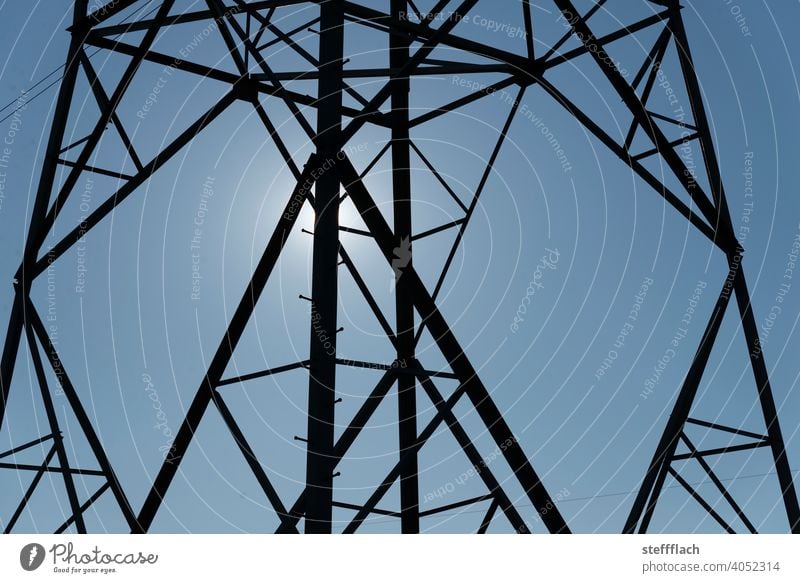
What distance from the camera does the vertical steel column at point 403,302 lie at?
12281 millimetres

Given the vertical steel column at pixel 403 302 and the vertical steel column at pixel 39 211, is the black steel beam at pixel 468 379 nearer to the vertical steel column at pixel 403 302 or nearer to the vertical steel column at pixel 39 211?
the vertical steel column at pixel 403 302

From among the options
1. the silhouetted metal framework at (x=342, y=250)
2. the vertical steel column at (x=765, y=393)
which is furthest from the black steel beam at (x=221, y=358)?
the vertical steel column at (x=765, y=393)

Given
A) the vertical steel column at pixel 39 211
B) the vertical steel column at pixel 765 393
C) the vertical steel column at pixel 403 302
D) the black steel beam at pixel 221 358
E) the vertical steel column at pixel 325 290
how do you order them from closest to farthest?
the vertical steel column at pixel 325 290 < the black steel beam at pixel 221 358 < the vertical steel column at pixel 39 211 < the vertical steel column at pixel 765 393 < the vertical steel column at pixel 403 302

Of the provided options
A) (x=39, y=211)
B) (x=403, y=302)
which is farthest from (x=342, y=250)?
(x=39, y=211)

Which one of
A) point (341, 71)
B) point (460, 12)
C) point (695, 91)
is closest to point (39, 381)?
point (341, 71)

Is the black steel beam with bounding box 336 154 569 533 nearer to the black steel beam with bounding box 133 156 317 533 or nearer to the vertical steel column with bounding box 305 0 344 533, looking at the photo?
the vertical steel column with bounding box 305 0 344 533

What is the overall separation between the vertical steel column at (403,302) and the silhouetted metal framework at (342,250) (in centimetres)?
2

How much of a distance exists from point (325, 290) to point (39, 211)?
461 centimetres

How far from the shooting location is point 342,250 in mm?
12547

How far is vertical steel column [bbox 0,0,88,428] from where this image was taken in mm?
11094

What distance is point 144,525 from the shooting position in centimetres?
1084

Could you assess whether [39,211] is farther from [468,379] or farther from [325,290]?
[468,379]

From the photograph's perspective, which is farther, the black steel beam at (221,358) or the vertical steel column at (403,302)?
the vertical steel column at (403,302)
